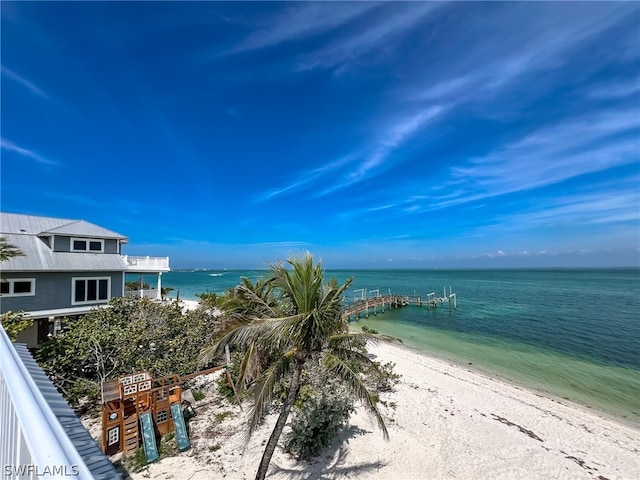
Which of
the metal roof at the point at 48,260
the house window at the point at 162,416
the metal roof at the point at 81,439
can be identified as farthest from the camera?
the metal roof at the point at 48,260

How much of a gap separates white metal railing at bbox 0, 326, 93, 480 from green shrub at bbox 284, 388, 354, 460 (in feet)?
23.7

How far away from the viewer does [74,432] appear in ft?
5.88

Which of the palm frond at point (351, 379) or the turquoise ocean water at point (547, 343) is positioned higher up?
the palm frond at point (351, 379)

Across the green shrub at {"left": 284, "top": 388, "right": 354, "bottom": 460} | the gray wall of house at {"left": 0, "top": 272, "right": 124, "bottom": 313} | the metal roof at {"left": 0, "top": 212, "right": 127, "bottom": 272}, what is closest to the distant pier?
the metal roof at {"left": 0, "top": 212, "right": 127, "bottom": 272}

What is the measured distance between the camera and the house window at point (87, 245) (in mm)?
16109

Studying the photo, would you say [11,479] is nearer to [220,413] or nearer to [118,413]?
[118,413]

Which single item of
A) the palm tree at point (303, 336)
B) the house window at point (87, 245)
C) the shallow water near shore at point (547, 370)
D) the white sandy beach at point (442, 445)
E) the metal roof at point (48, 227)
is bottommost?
the shallow water near shore at point (547, 370)

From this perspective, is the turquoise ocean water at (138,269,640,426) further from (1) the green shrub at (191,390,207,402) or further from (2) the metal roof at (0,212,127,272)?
(2) the metal roof at (0,212,127,272)

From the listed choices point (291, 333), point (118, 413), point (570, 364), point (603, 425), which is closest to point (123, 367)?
point (118, 413)

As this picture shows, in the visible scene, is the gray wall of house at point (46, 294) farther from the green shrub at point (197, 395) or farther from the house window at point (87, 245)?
the green shrub at point (197, 395)

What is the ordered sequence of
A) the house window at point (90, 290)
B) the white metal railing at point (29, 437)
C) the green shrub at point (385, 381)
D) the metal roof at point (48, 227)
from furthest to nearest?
the house window at point (90, 290), the metal roof at point (48, 227), the green shrub at point (385, 381), the white metal railing at point (29, 437)

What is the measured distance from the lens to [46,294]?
578 inches

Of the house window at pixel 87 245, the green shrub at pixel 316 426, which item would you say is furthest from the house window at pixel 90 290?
the green shrub at pixel 316 426

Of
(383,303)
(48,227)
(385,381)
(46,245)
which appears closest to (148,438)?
(385,381)
